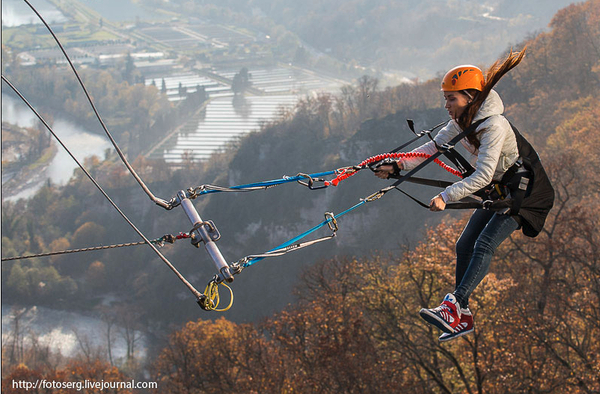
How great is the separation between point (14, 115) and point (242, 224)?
114 metres

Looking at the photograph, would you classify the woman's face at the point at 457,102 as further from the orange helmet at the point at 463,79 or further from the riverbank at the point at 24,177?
the riverbank at the point at 24,177

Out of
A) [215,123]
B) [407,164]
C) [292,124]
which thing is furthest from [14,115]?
[407,164]

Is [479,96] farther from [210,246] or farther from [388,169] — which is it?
[210,246]

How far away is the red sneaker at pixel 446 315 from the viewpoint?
742 cm

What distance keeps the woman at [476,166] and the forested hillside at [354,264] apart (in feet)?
34.0

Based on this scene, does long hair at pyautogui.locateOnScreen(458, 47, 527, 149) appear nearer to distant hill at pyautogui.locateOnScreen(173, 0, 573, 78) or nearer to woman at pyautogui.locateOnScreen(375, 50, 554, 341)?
woman at pyautogui.locateOnScreen(375, 50, 554, 341)

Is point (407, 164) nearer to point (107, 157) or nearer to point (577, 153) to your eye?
point (577, 153)

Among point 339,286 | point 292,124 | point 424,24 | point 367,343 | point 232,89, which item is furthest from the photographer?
point 424,24

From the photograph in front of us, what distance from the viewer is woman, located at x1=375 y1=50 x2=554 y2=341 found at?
6.91 meters

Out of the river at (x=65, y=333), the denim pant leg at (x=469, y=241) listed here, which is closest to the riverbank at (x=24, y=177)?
the river at (x=65, y=333)

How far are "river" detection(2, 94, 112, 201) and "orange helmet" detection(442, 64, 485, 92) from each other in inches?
5603

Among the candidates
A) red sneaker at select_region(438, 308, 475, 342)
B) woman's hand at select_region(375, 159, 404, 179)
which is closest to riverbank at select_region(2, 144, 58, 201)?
woman's hand at select_region(375, 159, 404, 179)

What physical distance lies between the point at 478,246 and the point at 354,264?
31301mm

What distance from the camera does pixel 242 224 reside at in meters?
90.3
